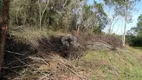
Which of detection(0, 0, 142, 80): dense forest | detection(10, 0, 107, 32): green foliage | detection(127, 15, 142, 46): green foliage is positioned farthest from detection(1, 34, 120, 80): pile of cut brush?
detection(127, 15, 142, 46): green foliage

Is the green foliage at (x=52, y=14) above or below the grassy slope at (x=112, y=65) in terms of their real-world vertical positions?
above

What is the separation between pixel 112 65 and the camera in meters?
9.93

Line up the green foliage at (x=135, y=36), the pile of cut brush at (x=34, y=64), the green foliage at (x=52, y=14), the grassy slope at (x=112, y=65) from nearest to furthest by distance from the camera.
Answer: the pile of cut brush at (x=34, y=64), the grassy slope at (x=112, y=65), the green foliage at (x=52, y=14), the green foliage at (x=135, y=36)

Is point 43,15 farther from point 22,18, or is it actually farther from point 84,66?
point 84,66

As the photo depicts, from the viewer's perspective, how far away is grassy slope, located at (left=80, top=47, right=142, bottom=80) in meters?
8.85

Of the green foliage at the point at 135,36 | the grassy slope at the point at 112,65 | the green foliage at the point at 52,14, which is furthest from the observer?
the green foliage at the point at 135,36

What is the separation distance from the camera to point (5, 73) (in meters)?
7.50

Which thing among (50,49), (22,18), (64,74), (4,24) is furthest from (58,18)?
(4,24)

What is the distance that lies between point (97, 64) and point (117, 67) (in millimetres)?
1113

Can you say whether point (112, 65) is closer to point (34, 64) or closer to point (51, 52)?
point (51, 52)

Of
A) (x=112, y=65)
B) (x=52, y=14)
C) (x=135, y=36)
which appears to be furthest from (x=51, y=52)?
(x=135, y=36)

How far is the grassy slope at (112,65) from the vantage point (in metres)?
8.85

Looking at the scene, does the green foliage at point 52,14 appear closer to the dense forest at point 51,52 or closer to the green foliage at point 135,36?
the dense forest at point 51,52

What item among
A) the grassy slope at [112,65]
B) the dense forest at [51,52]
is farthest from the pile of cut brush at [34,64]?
the grassy slope at [112,65]
